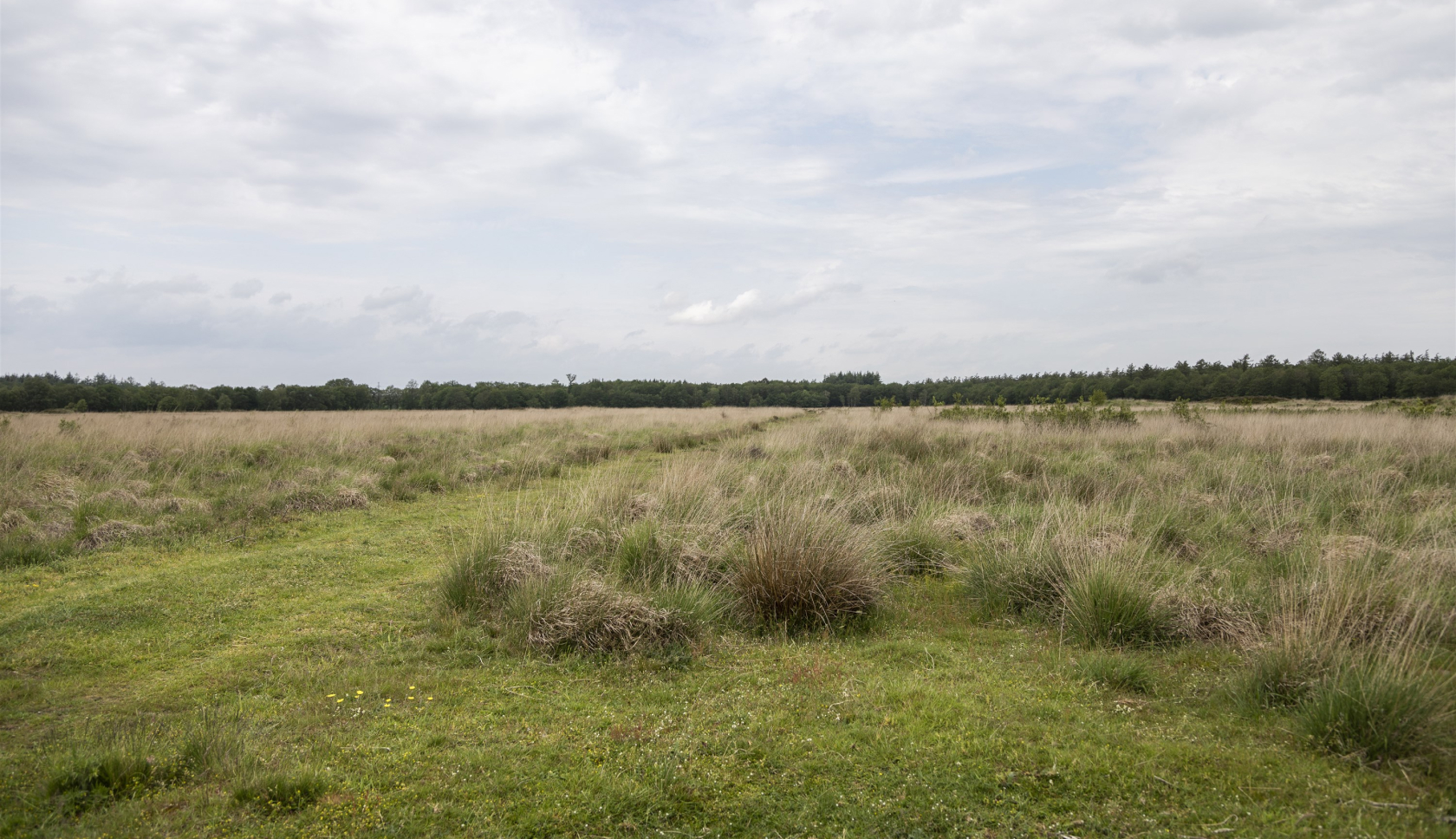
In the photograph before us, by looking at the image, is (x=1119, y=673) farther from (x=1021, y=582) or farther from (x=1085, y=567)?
(x=1021, y=582)

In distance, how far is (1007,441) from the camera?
15930 mm

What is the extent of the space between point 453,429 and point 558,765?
2052 cm

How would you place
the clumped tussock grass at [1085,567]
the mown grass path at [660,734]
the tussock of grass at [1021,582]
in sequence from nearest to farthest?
the mown grass path at [660,734] → the clumped tussock grass at [1085,567] → the tussock of grass at [1021,582]

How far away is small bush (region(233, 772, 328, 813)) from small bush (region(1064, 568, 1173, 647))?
17.6 feet

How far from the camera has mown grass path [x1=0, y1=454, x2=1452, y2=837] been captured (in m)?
3.27

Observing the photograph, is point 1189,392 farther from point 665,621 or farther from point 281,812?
point 281,812

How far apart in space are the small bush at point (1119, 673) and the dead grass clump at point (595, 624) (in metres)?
2.96

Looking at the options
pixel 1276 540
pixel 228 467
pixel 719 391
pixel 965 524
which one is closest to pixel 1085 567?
pixel 965 524

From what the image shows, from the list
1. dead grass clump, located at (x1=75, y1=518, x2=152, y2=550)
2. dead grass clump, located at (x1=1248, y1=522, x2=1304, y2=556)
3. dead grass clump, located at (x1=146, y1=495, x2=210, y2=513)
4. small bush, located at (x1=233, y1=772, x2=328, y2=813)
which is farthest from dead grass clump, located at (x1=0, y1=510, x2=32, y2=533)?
dead grass clump, located at (x1=1248, y1=522, x2=1304, y2=556)

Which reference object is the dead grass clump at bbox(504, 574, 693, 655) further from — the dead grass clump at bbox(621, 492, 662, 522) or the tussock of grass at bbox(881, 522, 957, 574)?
the tussock of grass at bbox(881, 522, 957, 574)

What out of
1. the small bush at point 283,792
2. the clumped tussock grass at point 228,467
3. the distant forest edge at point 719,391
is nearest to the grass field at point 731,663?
the small bush at point 283,792

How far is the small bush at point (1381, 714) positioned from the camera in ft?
11.4

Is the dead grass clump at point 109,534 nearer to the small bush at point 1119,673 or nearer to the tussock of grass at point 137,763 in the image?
the tussock of grass at point 137,763

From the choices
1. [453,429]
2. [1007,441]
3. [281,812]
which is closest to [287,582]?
[281,812]
